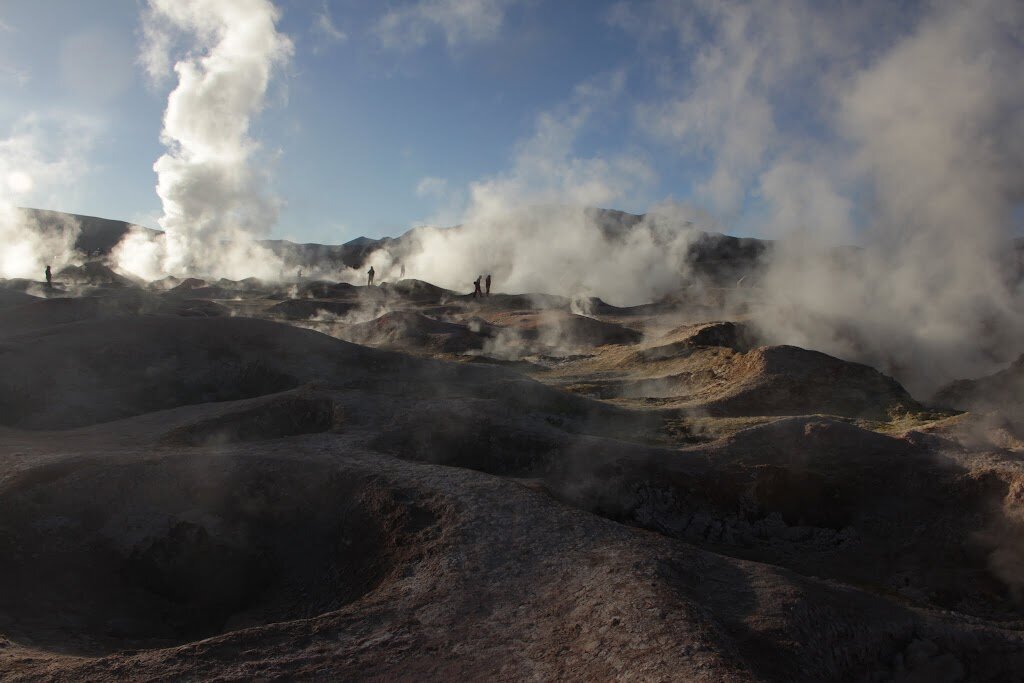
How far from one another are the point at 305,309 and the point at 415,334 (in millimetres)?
13515

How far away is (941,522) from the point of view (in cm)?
1106

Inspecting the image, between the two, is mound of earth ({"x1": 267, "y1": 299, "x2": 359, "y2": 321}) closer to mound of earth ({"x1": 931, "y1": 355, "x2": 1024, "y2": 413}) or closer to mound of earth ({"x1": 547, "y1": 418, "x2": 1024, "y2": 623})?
mound of earth ({"x1": 931, "y1": 355, "x2": 1024, "y2": 413})

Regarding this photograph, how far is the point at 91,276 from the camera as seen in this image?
5284 cm

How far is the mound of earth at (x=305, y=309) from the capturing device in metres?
43.0

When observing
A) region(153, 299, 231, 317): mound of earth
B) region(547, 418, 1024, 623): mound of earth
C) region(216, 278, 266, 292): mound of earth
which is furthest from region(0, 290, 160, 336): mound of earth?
region(216, 278, 266, 292): mound of earth

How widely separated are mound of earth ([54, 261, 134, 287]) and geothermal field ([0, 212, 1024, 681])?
35557mm

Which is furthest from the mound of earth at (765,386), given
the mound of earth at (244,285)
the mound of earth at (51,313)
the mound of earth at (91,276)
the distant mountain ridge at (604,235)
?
the distant mountain ridge at (604,235)

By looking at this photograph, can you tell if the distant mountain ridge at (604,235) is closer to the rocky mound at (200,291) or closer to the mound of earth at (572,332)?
the rocky mound at (200,291)

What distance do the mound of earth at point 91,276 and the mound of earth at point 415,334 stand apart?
26.9 m

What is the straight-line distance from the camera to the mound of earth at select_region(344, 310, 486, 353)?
107 ft

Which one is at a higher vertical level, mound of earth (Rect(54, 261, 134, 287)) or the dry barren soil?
mound of earth (Rect(54, 261, 134, 287))

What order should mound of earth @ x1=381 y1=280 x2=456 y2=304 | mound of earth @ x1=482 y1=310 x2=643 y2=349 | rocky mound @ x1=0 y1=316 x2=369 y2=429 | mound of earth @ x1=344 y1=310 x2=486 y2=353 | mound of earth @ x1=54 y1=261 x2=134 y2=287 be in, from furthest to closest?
mound of earth @ x1=381 y1=280 x2=456 y2=304, mound of earth @ x1=54 y1=261 x2=134 y2=287, mound of earth @ x1=482 y1=310 x2=643 y2=349, mound of earth @ x1=344 y1=310 x2=486 y2=353, rocky mound @ x1=0 y1=316 x2=369 y2=429

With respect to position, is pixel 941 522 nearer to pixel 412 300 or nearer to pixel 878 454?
pixel 878 454

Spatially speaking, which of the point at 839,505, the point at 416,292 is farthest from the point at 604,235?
the point at 839,505
